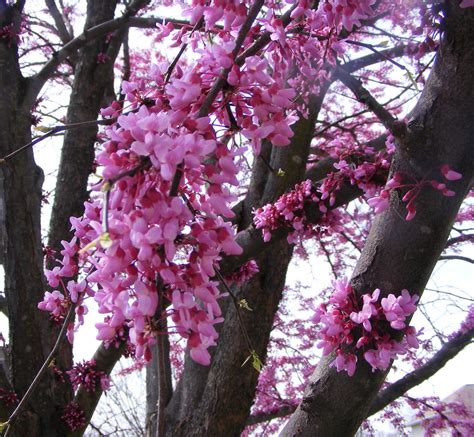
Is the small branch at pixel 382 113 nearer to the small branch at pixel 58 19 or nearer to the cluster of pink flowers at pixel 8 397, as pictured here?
the cluster of pink flowers at pixel 8 397

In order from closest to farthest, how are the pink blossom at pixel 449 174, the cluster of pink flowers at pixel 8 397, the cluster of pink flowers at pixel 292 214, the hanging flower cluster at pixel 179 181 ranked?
the hanging flower cluster at pixel 179 181, the pink blossom at pixel 449 174, the cluster of pink flowers at pixel 292 214, the cluster of pink flowers at pixel 8 397

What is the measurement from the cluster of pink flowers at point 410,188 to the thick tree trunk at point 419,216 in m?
0.02

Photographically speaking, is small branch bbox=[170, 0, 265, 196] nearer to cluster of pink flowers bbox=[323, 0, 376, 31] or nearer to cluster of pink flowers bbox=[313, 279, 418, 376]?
cluster of pink flowers bbox=[323, 0, 376, 31]

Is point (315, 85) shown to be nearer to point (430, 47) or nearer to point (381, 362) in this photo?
point (430, 47)

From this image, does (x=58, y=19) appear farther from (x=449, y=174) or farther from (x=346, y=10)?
(x=449, y=174)

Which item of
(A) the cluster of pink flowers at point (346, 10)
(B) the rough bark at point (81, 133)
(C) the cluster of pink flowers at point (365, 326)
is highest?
(B) the rough bark at point (81, 133)

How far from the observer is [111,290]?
2.81 feet

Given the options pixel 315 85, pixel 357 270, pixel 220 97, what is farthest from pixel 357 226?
pixel 220 97

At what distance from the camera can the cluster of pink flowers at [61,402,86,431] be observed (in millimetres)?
2439

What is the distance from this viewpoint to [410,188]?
1.37m

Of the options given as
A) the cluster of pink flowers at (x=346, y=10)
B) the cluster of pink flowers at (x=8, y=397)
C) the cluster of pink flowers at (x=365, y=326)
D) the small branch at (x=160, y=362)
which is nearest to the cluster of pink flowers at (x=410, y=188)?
the cluster of pink flowers at (x=365, y=326)

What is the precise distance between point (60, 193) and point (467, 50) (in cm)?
266

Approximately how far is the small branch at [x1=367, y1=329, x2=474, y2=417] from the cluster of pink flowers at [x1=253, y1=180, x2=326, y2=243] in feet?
5.80

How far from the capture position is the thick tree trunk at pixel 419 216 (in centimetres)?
131
